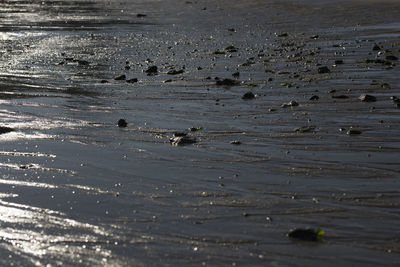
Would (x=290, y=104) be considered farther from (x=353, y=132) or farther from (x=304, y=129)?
(x=353, y=132)

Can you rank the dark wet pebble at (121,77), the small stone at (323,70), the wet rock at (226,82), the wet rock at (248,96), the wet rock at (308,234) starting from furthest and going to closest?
1. the dark wet pebble at (121,77)
2. the small stone at (323,70)
3. the wet rock at (226,82)
4. the wet rock at (248,96)
5. the wet rock at (308,234)

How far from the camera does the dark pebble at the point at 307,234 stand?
5.22 m

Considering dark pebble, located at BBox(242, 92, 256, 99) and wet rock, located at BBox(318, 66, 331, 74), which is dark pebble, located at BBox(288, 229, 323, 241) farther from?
wet rock, located at BBox(318, 66, 331, 74)

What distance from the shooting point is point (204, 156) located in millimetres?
7707

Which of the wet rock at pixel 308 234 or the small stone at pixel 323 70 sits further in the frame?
the small stone at pixel 323 70

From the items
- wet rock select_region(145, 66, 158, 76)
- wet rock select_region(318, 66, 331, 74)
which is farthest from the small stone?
wet rock select_region(145, 66, 158, 76)

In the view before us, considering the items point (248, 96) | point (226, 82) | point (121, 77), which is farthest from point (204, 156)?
point (121, 77)

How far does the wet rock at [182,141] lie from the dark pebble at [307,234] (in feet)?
10.2

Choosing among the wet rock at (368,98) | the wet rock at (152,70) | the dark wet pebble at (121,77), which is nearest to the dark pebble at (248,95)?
the wet rock at (368,98)

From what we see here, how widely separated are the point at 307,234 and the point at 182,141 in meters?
3.22

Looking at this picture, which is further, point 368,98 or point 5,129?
point 368,98

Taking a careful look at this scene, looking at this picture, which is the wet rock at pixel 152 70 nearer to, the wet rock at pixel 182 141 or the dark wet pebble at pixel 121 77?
the dark wet pebble at pixel 121 77

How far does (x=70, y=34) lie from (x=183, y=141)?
14842 mm

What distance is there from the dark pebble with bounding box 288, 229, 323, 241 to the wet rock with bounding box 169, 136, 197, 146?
122 inches
